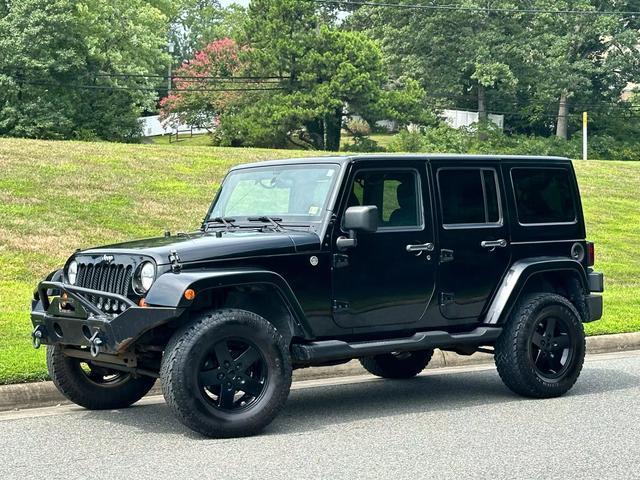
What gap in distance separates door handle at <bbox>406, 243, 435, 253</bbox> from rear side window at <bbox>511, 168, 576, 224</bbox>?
3.49 feet

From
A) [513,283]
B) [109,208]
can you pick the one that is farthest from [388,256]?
[109,208]

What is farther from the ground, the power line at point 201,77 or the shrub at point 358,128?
the power line at point 201,77

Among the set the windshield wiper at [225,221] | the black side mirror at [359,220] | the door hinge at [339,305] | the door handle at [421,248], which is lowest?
the door hinge at [339,305]

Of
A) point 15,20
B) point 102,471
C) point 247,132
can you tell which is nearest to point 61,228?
point 102,471

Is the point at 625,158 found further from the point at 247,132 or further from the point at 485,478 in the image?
the point at 485,478

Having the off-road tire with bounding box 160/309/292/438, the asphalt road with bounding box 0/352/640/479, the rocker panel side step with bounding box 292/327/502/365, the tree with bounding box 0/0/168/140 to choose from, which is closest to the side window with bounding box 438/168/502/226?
the rocker panel side step with bounding box 292/327/502/365

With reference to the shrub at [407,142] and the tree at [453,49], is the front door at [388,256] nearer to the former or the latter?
the shrub at [407,142]

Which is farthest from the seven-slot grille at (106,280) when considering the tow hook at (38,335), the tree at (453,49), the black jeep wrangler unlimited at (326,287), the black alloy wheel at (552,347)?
the tree at (453,49)

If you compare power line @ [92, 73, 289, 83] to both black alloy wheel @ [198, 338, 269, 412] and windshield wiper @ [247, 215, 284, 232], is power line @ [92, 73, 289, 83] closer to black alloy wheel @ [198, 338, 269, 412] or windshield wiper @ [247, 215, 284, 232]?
windshield wiper @ [247, 215, 284, 232]

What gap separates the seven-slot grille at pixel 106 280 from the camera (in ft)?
24.0

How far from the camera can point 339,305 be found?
26.0 feet

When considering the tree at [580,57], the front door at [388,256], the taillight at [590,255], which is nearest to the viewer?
the front door at [388,256]

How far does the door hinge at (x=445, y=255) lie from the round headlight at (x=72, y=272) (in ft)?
9.20

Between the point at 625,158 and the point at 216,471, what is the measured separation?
5312cm
